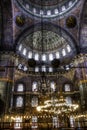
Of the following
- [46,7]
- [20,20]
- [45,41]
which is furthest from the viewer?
[45,41]

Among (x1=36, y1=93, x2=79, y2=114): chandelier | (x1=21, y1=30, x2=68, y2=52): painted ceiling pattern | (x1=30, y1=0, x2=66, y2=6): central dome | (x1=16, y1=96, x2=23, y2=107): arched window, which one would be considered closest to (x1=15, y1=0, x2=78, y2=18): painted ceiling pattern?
(x1=30, y1=0, x2=66, y2=6): central dome

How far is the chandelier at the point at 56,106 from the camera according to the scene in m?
11.3

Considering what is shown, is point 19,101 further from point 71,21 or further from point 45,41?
point 71,21

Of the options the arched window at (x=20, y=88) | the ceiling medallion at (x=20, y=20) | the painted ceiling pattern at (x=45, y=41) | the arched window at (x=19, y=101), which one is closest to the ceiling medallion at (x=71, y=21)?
the painted ceiling pattern at (x=45, y=41)

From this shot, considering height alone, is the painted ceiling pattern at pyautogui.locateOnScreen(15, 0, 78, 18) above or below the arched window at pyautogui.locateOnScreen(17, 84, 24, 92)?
above

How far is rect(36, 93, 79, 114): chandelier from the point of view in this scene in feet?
37.0

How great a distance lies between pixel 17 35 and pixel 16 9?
8.89 feet

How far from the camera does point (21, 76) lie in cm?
2062

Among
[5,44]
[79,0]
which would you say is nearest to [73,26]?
[79,0]

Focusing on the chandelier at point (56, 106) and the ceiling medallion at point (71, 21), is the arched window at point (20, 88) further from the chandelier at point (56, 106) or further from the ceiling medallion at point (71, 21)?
the ceiling medallion at point (71, 21)

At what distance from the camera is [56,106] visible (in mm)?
11398

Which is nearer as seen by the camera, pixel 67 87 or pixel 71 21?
pixel 71 21

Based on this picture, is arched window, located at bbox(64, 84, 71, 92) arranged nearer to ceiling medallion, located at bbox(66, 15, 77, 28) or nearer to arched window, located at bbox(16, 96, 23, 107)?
arched window, located at bbox(16, 96, 23, 107)

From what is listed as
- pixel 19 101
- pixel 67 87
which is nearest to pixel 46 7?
pixel 67 87
